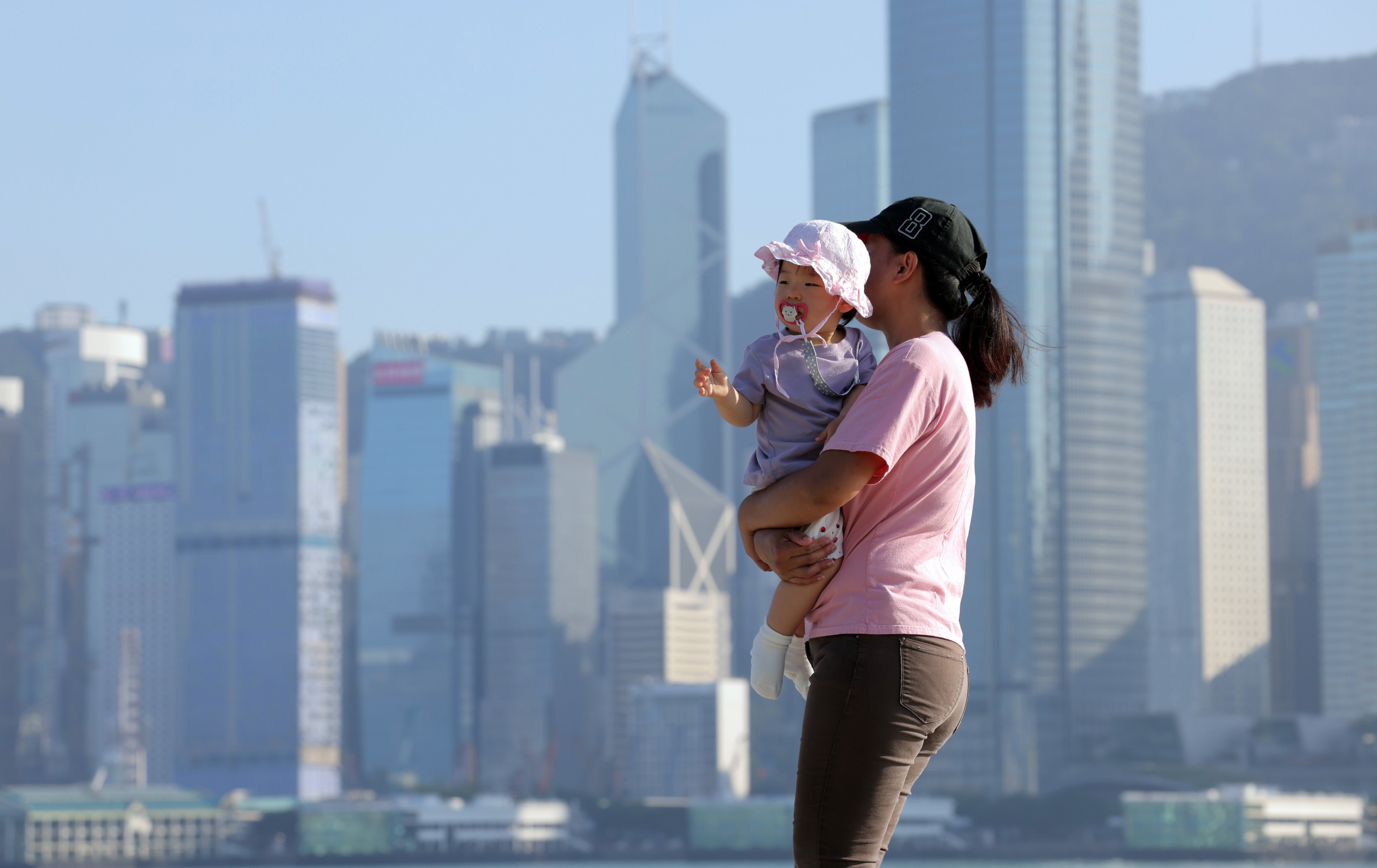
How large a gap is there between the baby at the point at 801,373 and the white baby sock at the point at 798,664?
51 millimetres

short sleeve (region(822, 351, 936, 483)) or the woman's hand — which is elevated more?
short sleeve (region(822, 351, 936, 483))

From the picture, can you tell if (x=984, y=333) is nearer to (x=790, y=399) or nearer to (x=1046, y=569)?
(x=790, y=399)

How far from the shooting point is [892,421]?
5.32m

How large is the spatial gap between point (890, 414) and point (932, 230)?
66cm

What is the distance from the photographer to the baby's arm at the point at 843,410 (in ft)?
18.1

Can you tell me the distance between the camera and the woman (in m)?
5.30

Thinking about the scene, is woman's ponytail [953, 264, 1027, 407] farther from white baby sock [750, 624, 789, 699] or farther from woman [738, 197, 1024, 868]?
white baby sock [750, 624, 789, 699]

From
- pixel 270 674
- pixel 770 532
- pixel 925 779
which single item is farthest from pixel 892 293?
pixel 270 674

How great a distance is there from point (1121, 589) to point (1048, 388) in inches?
715

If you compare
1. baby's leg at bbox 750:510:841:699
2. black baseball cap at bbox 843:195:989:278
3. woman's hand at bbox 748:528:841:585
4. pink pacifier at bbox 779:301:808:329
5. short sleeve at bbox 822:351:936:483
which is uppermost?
black baseball cap at bbox 843:195:989:278

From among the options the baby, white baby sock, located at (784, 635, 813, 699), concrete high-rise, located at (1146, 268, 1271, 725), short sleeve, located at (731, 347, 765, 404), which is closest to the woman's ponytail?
the baby

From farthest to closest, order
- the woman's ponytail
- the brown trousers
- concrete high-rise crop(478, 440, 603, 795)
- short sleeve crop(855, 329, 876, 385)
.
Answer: concrete high-rise crop(478, 440, 603, 795), the woman's ponytail, short sleeve crop(855, 329, 876, 385), the brown trousers

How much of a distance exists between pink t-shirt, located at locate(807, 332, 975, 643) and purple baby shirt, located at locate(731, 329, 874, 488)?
17cm

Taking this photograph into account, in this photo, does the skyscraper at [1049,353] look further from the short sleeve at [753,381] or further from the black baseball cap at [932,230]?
the short sleeve at [753,381]
